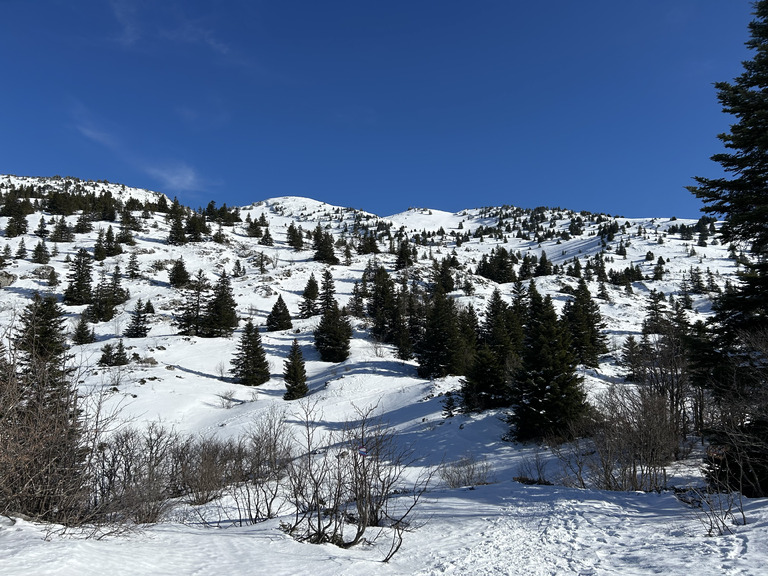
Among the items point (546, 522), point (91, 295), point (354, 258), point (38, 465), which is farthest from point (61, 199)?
point (546, 522)

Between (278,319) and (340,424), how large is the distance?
112ft

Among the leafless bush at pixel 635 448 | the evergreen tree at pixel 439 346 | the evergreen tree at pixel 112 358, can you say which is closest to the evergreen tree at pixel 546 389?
the leafless bush at pixel 635 448

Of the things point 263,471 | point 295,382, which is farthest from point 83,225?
point 263,471

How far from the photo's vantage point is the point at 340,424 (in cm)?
2973

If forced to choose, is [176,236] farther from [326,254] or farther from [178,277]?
[326,254]

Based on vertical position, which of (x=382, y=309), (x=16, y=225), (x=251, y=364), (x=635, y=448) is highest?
(x=16, y=225)

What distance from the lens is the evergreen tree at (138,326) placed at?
51719mm

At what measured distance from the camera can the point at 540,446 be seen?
22.5m

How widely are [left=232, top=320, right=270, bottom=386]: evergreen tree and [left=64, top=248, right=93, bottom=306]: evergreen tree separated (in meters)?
33.7

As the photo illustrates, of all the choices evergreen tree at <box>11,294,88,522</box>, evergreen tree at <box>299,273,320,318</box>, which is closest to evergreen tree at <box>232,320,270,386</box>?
evergreen tree at <box>299,273,320,318</box>

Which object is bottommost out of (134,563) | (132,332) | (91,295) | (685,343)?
(134,563)

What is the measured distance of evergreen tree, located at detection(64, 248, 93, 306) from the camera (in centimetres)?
5941

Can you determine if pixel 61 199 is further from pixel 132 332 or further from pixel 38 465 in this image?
pixel 38 465

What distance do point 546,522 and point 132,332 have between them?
5654 cm
